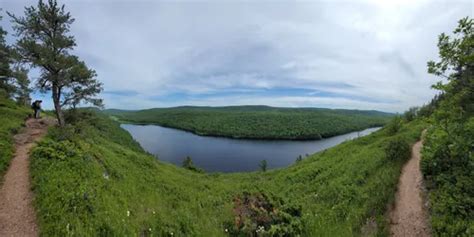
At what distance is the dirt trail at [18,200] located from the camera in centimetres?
704

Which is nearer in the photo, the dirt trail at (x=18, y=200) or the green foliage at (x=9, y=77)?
the dirt trail at (x=18, y=200)

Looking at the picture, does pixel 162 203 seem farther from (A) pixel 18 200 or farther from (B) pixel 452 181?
(B) pixel 452 181

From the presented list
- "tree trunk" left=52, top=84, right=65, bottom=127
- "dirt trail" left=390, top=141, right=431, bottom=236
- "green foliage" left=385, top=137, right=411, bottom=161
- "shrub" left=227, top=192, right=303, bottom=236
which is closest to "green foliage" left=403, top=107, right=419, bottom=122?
"green foliage" left=385, top=137, right=411, bottom=161

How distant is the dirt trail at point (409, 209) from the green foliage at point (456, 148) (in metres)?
0.44

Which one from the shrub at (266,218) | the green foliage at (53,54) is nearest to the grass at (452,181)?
the shrub at (266,218)

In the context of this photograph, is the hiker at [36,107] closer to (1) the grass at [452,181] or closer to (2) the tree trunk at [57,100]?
(2) the tree trunk at [57,100]

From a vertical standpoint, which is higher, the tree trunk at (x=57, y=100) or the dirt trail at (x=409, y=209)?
the tree trunk at (x=57, y=100)

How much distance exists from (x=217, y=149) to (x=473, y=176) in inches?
3452

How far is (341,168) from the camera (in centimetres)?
1991

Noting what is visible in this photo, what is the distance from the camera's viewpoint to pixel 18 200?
823 cm

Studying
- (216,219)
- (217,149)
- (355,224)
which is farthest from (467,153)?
(217,149)

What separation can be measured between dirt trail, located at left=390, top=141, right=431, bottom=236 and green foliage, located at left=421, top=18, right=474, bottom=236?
438 mm

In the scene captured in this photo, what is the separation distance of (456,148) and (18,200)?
16.3 meters

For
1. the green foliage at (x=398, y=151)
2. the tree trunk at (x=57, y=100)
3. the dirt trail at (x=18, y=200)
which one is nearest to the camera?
the dirt trail at (x=18, y=200)
